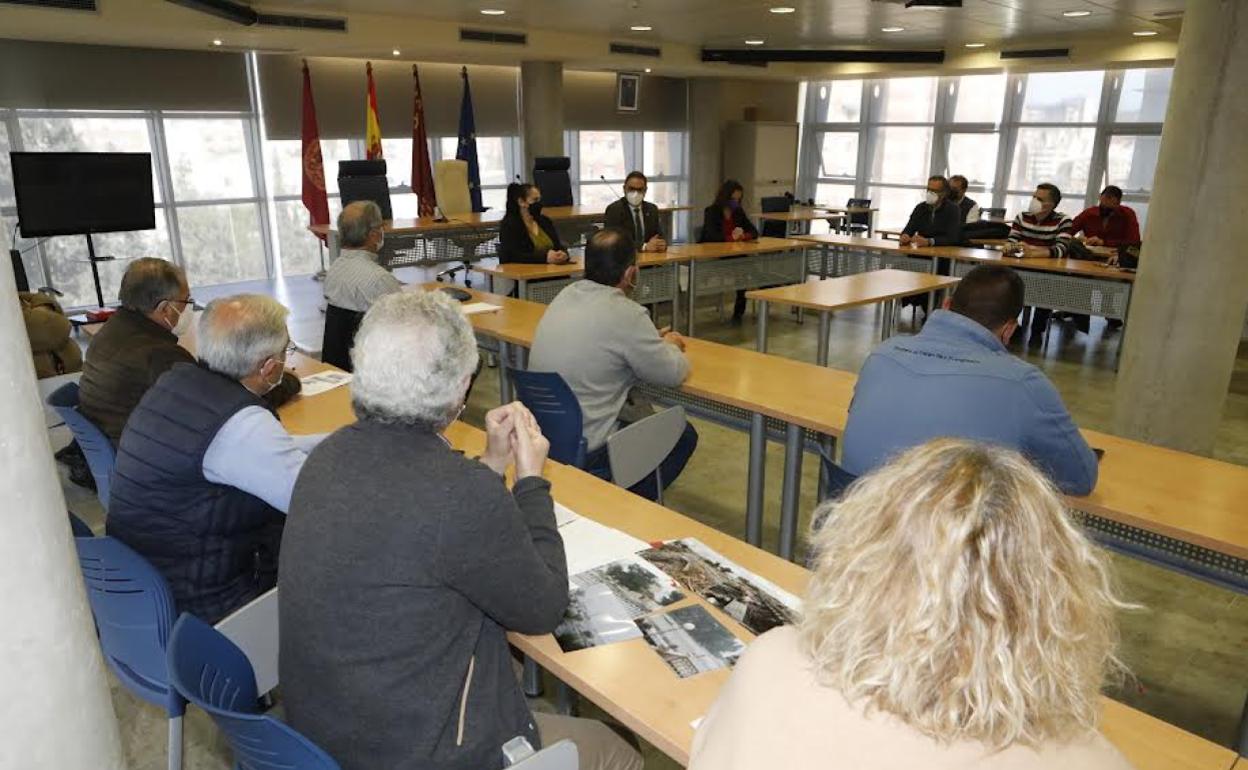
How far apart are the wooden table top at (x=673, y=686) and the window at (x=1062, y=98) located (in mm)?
11638

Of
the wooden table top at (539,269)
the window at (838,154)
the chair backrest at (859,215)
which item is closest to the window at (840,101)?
the window at (838,154)

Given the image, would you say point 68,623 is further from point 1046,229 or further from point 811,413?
point 1046,229

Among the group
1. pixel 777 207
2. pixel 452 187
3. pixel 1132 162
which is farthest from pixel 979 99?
pixel 452 187

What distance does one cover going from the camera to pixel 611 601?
1.63 m

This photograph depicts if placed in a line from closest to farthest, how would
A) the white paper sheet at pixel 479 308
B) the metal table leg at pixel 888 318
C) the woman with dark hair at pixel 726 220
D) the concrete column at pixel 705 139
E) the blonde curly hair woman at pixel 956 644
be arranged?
the blonde curly hair woman at pixel 956 644 → the white paper sheet at pixel 479 308 → the metal table leg at pixel 888 318 → the woman with dark hair at pixel 726 220 → the concrete column at pixel 705 139

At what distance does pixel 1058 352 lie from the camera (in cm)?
676

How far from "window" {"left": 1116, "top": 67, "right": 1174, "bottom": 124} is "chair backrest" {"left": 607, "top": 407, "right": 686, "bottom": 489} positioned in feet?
35.3

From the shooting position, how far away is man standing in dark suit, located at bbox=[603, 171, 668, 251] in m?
6.95

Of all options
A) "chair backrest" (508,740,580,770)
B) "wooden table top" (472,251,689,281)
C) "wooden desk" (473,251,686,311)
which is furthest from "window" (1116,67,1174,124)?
"chair backrest" (508,740,580,770)

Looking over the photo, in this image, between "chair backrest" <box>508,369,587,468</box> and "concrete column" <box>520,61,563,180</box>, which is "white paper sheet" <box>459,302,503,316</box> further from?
"concrete column" <box>520,61,563,180</box>

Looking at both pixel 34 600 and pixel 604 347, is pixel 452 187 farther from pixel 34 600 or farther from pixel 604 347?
pixel 34 600

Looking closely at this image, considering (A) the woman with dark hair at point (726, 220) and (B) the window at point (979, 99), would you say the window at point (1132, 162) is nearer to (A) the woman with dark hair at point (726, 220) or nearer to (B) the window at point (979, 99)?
(B) the window at point (979, 99)

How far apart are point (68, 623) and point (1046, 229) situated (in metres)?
7.82

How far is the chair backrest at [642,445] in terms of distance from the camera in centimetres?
252
